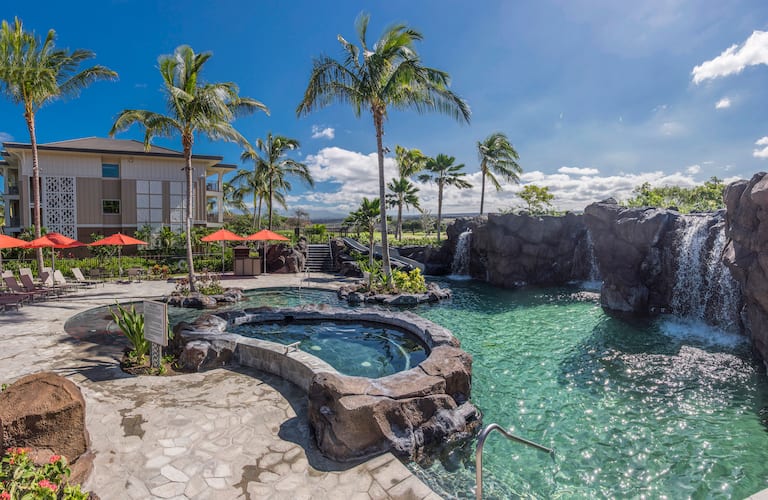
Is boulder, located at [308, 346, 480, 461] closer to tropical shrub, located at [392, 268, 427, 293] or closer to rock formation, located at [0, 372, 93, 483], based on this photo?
rock formation, located at [0, 372, 93, 483]

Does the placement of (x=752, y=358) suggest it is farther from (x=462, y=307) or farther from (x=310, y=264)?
(x=310, y=264)

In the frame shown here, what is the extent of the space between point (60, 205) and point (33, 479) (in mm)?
35172

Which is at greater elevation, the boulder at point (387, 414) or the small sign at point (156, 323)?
the small sign at point (156, 323)

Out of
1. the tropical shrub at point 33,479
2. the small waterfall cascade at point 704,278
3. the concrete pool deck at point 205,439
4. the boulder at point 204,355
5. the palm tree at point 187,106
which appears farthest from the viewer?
the palm tree at point 187,106

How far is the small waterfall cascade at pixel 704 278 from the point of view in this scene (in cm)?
1151

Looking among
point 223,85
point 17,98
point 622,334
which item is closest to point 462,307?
point 622,334

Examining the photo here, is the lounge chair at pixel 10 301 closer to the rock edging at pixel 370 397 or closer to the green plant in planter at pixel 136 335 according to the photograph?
the green plant in planter at pixel 136 335

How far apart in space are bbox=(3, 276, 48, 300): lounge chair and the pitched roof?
62.9 ft

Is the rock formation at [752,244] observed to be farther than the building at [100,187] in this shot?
No

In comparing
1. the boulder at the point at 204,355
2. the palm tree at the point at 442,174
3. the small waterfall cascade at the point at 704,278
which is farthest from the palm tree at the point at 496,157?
the boulder at the point at 204,355

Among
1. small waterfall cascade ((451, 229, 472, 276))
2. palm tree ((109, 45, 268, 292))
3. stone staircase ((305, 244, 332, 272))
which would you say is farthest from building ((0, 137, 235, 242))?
small waterfall cascade ((451, 229, 472, 276))

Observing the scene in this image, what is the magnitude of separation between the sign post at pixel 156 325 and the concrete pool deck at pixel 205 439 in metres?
0.58

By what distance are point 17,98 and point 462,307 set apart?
2082 centimetres

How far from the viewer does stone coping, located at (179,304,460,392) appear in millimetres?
6445
